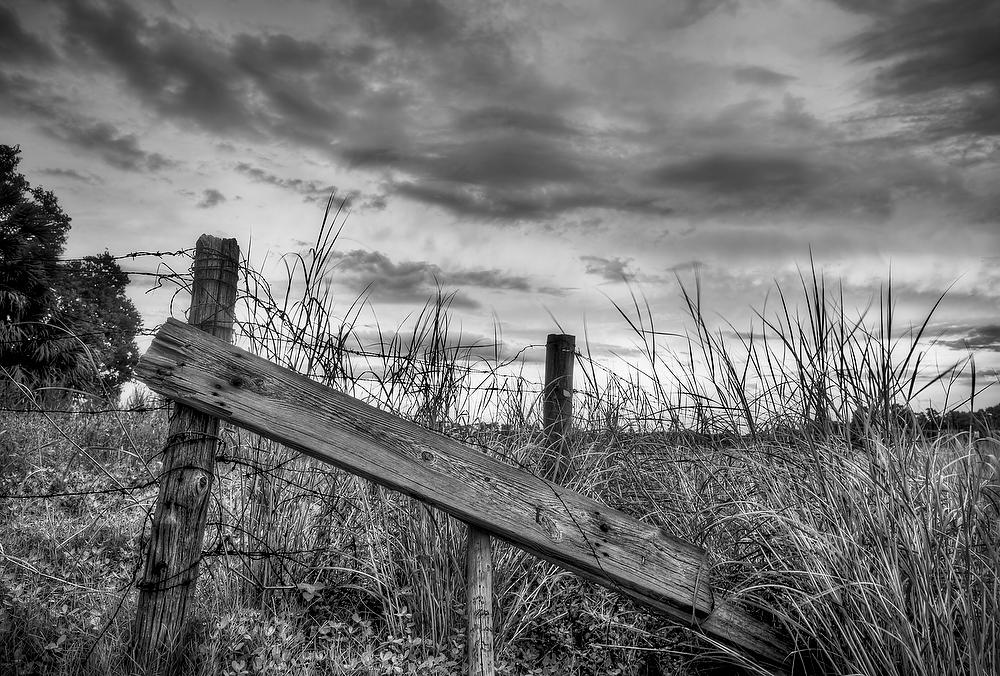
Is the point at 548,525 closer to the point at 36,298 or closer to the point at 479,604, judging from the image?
the point at 479,604

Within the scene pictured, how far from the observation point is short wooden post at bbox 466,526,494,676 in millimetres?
3162

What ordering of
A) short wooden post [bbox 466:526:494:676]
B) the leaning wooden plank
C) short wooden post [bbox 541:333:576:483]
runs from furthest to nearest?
short wooden post [bbox 541:333:576:483]
short wooden post [bbox 466:526:494:676]
the leaning wooden plank

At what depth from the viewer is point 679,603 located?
3.37m

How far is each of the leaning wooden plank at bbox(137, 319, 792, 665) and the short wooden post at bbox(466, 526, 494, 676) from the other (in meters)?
0.13

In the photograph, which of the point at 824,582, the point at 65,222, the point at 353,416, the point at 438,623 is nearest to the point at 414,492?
the point at 353,416

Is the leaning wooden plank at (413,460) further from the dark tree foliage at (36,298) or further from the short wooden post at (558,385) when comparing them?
the dark tree foliage at (36,298)

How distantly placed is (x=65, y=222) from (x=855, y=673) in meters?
27.0

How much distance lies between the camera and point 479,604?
320 centimetres

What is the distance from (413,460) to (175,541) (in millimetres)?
1225

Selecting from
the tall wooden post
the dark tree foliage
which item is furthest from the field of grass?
the dark tree foliage

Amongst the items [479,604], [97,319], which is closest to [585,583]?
[479,604]

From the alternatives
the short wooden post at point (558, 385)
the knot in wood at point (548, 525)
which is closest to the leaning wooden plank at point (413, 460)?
the knot in wood at point (548, 525)

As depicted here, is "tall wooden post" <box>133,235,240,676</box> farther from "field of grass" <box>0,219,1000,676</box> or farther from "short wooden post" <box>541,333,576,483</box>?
"short wooden post" <box>541,333,576,483</box>

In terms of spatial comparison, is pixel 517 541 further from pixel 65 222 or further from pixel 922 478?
pixel 65 222
